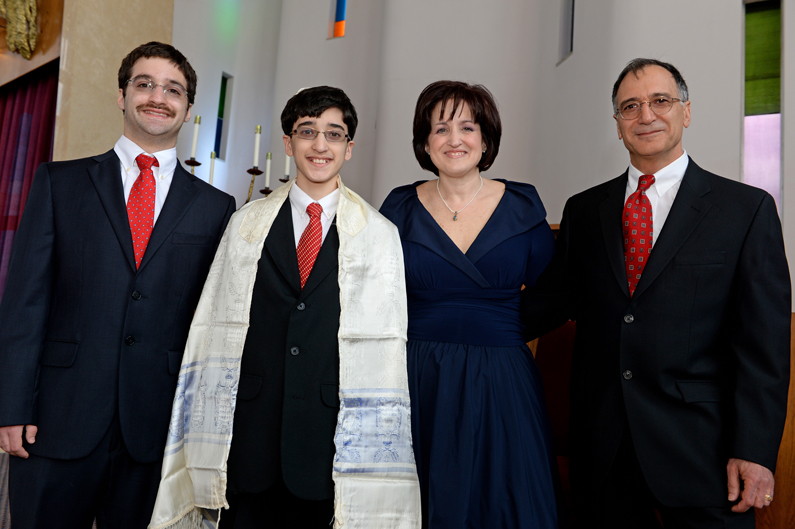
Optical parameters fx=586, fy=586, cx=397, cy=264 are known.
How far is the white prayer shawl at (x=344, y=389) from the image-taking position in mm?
1646

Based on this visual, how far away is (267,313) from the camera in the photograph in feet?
5.64

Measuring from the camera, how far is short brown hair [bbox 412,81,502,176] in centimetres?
201

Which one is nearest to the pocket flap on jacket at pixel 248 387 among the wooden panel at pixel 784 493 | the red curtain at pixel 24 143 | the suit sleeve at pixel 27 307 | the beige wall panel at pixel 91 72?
the suit sleeve at pixel 27 307

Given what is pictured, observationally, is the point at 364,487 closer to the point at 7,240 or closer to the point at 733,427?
the point at 733,427

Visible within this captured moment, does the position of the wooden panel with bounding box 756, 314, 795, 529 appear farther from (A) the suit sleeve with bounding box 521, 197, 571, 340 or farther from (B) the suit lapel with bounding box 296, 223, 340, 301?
(B) the suit lapel with bounding box 296, 223, 340, 301

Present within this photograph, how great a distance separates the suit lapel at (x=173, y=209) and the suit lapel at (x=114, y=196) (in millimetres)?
61

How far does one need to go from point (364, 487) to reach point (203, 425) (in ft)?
1.63

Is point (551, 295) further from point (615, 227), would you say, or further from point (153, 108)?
point (153, 108)

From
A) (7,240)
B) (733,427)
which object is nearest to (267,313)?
(733,427)

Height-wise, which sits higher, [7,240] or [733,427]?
[7,240]

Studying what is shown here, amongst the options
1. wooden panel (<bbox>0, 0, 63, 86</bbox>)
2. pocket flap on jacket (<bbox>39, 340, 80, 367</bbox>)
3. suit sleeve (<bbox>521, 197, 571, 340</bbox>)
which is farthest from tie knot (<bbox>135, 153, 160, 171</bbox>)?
wooden panel (<bbox>0, 0, 63, 86</bbox>)

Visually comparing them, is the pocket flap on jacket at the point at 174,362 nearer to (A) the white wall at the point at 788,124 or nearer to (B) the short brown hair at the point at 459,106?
(B) the short brown hair at the point at 459,106

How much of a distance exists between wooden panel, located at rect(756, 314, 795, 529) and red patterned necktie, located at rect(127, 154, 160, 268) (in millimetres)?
2124

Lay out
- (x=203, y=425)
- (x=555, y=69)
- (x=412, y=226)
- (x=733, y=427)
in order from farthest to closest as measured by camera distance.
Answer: (x=555, y=69)
(x=412, y=226)
(x=203, y=425)
(x=733, y=427)
